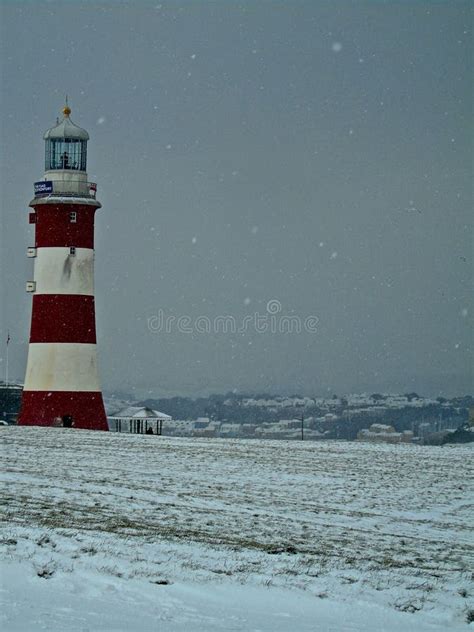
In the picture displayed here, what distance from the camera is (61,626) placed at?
35.0 feet

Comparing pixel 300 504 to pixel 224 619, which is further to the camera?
pixel 300 504

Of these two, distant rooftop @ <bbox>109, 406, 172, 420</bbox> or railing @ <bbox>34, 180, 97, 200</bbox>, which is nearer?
railing @ <bbox>34, 180, 97, 200</bbox>

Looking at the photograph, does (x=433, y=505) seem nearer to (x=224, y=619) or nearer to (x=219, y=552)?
(x=219, y=552)

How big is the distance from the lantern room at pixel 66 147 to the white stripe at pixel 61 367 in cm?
758

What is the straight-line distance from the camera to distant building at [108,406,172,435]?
55.8 meters

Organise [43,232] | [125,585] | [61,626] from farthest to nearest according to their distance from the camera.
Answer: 1. [43,232]
2. [125,585]
3. [61,626]

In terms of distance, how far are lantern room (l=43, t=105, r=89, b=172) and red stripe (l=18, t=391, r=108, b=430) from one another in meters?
9.35

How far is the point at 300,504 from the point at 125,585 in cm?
974

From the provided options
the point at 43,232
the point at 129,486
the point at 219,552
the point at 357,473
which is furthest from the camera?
the point at 43,232

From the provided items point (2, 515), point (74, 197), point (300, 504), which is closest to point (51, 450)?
point (300, 504)

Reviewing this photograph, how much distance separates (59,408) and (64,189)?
350 inches

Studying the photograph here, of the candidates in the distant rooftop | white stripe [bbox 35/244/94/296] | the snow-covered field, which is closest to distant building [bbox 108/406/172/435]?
the distant rooftop

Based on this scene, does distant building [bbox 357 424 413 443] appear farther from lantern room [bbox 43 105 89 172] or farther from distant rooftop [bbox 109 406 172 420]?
→ lantern room [bbox 43 105 89 172]

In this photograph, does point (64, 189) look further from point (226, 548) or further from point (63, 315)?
point (226, 548)
